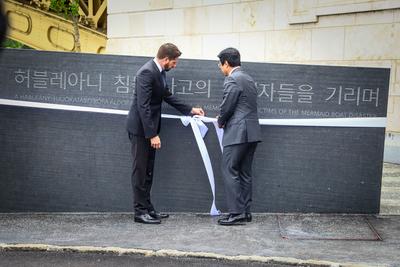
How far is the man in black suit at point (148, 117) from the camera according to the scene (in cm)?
573

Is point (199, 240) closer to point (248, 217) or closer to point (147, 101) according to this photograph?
point (248, 217)

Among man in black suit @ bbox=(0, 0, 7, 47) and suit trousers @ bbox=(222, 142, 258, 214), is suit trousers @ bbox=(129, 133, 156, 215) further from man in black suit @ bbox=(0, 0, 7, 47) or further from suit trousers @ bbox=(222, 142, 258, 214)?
man in black suit @ bbox=(0, 0, 7, 47)

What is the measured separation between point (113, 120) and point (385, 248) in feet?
10.5

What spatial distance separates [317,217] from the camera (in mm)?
6172

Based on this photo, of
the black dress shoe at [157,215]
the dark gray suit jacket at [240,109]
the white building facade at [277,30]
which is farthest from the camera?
the white building facade at [277,30]

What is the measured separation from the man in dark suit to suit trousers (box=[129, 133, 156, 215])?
2.63 feet

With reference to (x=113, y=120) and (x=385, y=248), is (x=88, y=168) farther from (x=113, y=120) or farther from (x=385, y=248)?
(x=385, y=248)

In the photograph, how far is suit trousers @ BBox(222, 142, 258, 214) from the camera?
19.1 feet

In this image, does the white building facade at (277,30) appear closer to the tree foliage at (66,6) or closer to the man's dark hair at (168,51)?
the tree foliage at (66,6)

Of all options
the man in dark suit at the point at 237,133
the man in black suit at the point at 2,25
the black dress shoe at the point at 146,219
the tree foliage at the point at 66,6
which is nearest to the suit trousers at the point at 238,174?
the man in dark suit at the point at 237,133

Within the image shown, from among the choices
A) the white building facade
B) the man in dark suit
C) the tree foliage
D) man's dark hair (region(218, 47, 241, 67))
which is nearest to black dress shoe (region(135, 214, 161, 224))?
the man in dark suit

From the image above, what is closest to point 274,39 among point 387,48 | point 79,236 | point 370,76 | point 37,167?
point 387,48

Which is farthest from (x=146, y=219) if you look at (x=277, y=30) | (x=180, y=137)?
(x=277, y=30)

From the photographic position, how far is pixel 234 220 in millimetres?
5887
